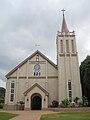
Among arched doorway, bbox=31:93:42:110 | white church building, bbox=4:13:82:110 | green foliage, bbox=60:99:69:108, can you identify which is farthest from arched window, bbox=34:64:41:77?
green foliage, bbox=60:99:69:108

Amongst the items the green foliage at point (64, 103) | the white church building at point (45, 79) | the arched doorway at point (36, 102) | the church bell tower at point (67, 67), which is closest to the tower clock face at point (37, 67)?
the white church building at point (45, 79)

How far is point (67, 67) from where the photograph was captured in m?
33.6

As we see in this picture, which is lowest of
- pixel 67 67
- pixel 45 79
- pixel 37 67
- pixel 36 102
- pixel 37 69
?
pixel 36 102

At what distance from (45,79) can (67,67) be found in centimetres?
508

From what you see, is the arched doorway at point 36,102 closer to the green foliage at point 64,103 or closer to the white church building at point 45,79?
the white church building at point 45,79

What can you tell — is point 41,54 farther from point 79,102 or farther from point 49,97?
point 79,102

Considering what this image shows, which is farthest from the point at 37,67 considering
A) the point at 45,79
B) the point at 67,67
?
the point at 67,67

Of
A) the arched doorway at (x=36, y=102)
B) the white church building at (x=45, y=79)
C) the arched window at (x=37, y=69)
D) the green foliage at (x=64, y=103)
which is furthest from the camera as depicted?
the arched window at (x=37, y=69)

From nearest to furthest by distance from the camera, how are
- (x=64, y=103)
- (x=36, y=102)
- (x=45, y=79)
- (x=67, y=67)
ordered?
(x=64, y=103), (x=67, y=67), (x=45, y=79), (x=36, y=102)

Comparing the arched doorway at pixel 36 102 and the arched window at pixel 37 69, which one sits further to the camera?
the arched window at pixel 37 69

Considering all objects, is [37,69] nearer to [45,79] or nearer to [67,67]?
[45,79]

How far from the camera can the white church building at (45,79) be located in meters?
32.0

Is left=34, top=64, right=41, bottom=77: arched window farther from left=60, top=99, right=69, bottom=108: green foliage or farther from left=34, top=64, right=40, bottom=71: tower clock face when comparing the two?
left=60, top=99, right=69, bottom=108: green foliage

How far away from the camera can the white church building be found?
32.0m
